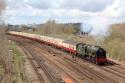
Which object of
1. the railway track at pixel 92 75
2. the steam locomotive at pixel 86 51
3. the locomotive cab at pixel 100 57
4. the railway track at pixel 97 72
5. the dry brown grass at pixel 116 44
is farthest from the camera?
the dry brown grass at pixel 116 44

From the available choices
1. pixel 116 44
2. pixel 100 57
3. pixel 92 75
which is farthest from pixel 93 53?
pixel 92 75

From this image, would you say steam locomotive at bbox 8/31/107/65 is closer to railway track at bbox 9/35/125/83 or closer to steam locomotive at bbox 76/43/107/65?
steam locomotive at bbox 76/43/107/65

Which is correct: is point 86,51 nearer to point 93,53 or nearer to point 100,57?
point 93,53

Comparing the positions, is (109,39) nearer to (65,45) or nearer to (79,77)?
(65,45)

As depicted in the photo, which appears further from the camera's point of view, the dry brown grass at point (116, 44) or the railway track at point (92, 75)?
the dry brown grass at point (116, 44)

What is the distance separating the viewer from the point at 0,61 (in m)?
34.2

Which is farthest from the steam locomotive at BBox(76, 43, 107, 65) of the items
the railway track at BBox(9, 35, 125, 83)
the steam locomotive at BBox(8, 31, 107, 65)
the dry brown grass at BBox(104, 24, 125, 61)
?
the dry brown grass at BBox(104, 24, 125, 61)

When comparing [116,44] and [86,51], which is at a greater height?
[116,44]

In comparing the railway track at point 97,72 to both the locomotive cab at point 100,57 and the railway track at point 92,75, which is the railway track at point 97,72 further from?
the locomotive cab at point 100,57

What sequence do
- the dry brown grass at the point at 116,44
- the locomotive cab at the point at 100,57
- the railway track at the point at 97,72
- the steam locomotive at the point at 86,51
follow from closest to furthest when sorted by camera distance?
the railway track at the point at 97,72, the locomotive cab at the point at 100,57, the steam locomotive at the point at 86,51, the dry brown grass at the point at 116,44

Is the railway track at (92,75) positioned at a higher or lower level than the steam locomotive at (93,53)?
lower

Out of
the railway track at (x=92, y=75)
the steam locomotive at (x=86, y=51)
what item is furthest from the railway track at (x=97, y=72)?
the steam locomotive at (x=86, y=51)

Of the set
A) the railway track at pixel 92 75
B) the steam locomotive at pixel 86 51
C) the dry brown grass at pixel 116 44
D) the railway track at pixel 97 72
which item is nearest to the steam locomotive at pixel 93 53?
the steam locomotive at pixel 86 51

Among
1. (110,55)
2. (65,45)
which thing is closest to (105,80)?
(110,55)
